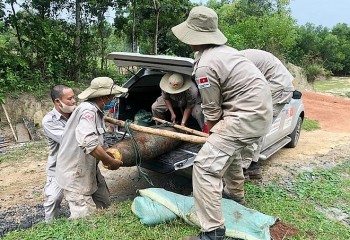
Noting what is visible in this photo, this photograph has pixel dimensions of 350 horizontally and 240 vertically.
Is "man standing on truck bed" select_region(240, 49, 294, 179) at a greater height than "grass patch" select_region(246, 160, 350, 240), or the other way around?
"man standing on truck bed" select_region(240, 49, 294, 179)

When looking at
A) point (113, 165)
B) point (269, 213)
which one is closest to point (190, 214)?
point (113, 165)

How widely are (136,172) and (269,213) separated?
8.07 feet

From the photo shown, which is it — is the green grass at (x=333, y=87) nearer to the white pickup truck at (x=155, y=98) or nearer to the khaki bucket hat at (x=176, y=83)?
the white pickup truck at (x=155, y=98)

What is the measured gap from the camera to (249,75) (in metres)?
2.93

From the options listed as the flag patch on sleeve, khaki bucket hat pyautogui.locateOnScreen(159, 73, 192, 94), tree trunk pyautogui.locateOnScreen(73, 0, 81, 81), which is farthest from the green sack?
tree trunk pyautogui.locateOnScreen(73, 0, 81, 81)

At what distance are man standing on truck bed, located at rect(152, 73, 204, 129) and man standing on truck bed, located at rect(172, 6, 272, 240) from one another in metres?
1.57

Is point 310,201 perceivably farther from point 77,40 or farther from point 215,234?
point 77,40

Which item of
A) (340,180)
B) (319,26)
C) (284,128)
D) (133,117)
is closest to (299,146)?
(284,128)

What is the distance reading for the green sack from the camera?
5.18m

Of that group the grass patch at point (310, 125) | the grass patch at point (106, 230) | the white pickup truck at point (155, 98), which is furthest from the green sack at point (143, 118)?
the grass patch at point (310, 125)

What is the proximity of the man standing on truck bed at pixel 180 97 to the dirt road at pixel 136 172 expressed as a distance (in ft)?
3.10

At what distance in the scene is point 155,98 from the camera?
18.7ft

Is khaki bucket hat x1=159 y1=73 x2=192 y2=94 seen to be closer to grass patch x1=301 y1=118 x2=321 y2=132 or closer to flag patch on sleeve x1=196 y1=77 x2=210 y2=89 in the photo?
flag patch on sleeve x1=196 y1=77 x2=210 y2=89

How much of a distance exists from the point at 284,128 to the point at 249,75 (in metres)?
3.15
